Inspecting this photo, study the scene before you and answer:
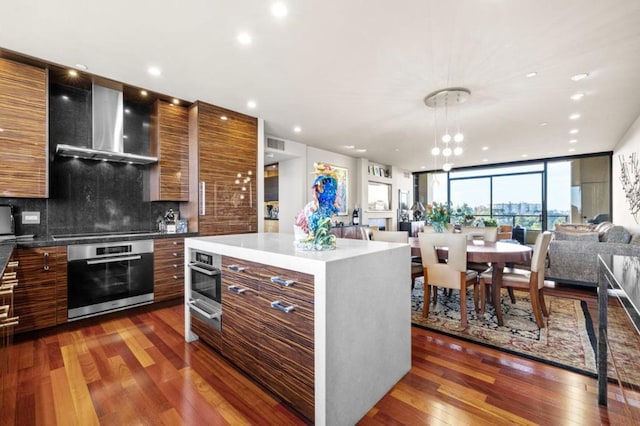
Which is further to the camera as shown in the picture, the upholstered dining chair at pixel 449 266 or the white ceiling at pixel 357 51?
the upholstered dining chair at pixel 449 266

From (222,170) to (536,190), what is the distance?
902 centimetres

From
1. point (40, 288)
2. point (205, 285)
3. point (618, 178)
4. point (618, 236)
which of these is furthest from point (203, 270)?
point (618, 178)

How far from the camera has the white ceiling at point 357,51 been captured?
2.07m

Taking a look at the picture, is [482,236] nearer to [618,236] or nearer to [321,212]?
[618,236]

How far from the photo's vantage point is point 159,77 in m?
3.12

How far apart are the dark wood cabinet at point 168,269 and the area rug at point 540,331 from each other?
290 cm

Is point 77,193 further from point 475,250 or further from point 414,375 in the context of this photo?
point 475,250

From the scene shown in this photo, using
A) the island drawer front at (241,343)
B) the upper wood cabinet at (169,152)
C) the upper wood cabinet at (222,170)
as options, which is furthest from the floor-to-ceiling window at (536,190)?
the island drawer front at (241,343)

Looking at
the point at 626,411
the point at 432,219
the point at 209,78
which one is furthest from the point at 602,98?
the point at 209,78

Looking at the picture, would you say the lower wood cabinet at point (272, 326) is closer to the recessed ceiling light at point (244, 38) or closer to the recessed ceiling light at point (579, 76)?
the recessed ceiling light at point (244, 38)

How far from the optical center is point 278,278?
156 cm

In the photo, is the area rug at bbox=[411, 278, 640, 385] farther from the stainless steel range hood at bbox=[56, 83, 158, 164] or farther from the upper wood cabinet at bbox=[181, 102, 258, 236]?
the stainless steel range hood at bbox=[56, 83, 158, 164]

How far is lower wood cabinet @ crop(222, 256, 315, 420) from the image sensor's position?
145 cm

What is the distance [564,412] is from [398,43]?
2.87 metres
